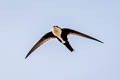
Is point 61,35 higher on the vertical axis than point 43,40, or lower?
lower

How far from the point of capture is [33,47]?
19344mm

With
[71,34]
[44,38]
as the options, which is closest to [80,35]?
[71,34]

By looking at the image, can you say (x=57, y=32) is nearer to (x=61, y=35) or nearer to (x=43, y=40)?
(x=61, y=35)

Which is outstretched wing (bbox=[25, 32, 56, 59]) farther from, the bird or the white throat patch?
the white throat patch

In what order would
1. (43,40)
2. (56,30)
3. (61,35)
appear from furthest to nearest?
(43,40) < (61,35) < (56,30)

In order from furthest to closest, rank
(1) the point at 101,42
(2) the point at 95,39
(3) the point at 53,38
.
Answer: (3) the point at 53,38, (2) the point at 95,39, (1) the point at 101,42

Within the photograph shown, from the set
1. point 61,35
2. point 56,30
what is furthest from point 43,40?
point 56,30

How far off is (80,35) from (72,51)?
99 centimetres

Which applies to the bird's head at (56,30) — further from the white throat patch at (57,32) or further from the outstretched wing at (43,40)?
the outstretched wing at (43,40)

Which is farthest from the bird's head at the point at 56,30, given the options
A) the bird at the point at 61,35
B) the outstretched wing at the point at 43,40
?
the outstretched wing at the point at 43,40

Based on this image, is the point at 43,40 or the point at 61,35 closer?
the point at 61,35

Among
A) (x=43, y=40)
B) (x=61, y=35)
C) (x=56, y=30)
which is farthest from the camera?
(x=43, y=40)

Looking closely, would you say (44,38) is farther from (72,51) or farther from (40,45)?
(72,51)

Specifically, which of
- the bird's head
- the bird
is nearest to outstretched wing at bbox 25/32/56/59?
the bird
